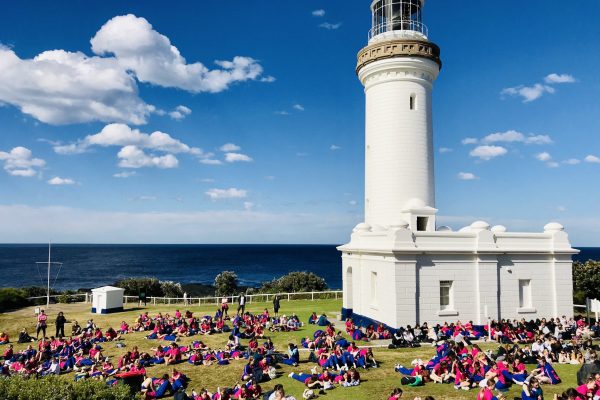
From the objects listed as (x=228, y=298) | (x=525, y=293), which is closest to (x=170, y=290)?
(x=228, y=298)

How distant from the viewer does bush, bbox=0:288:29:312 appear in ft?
100

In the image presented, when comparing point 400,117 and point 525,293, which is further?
point 400,117

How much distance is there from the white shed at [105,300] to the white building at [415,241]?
52.1 ft

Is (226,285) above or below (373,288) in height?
below

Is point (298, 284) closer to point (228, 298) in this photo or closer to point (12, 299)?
point (228, 298)

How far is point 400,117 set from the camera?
24.4 metres

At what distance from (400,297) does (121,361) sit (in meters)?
12.0

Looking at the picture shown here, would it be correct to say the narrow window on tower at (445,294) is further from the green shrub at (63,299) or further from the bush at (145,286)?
the bush at (145,286)

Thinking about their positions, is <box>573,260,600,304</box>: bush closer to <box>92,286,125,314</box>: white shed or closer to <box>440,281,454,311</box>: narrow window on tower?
<box>440,281,454,311</box>: narrow window on tower

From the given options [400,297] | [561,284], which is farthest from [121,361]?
[561,284]

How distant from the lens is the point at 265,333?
22938 millimetres

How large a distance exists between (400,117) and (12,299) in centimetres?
2919

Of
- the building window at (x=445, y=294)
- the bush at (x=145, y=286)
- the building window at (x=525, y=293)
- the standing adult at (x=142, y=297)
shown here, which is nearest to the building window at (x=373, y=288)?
the building window at (x=445, y=294)

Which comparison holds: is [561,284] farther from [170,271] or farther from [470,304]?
[170,271]
